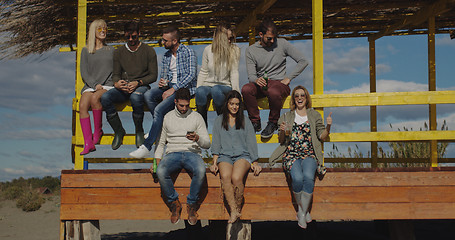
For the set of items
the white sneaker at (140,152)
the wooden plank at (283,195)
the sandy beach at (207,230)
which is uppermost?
the white sneaker at (140,152)

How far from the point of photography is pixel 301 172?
6.15 m

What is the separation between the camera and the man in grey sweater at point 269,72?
21.9 feet

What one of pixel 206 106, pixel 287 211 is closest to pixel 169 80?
pixel 206 106

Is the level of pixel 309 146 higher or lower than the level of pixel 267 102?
lower

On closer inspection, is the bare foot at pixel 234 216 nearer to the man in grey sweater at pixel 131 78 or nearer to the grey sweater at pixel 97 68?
the man in grey sweater at pixel 131 78

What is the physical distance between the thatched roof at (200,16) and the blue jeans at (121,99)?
236 cm

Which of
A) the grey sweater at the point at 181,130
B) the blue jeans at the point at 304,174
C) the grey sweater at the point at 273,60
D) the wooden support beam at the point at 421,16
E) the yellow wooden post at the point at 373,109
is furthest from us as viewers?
the yellow wooden post at the point at 373,109

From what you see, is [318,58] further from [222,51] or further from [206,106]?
[206,106]

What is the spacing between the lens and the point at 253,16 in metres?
9.57

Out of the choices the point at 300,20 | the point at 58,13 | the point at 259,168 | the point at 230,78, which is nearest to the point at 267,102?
the point at 230,78

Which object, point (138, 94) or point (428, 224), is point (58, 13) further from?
point (428, 224)

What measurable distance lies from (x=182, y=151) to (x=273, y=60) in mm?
1866

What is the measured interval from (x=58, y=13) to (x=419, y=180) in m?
7.38

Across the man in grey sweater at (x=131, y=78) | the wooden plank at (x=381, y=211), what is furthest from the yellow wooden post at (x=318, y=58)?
the man in grey sweater at (x=131, y=78)
